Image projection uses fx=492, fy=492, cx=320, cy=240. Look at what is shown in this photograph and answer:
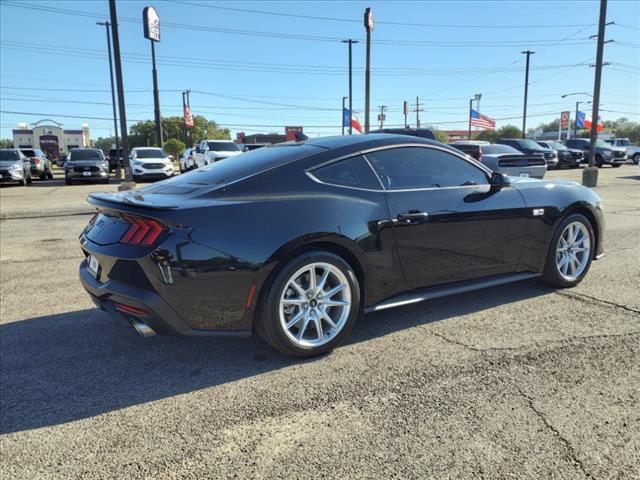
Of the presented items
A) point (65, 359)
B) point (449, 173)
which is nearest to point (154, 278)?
point (65, 359)

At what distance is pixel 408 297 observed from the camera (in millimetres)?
3717

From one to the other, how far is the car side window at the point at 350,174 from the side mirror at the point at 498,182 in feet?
3.89

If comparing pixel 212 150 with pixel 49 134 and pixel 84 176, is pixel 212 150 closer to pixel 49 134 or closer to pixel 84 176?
pixel 84 176

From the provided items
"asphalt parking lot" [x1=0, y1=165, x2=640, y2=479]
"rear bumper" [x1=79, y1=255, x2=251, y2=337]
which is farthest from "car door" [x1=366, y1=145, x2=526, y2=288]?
"rear bumper" [x1=79, y1=255, x2=251, y2=337]

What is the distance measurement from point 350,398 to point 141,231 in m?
1.59

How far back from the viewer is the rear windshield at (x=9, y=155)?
802 inches

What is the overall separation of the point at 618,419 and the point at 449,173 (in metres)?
2.19

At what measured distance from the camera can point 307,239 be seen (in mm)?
3191

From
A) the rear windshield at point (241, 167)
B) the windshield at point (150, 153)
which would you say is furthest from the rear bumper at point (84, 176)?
the rear windshield at point (241, 167)

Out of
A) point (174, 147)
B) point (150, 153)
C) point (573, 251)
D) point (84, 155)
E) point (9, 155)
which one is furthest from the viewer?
point (174, 147)

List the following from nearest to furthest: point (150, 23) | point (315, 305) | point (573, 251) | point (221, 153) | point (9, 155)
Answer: point (315, 305)
point (573, 251)
point (150, 23)
point (9, 155)
point (221, 153)

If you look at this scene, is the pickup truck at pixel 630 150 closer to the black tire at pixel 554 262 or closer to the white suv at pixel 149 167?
the white suv at pixel 149 167

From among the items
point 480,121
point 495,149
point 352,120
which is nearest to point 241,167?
point 495,149

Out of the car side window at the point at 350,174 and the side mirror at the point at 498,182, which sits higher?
the car side window at the point at 350,174
